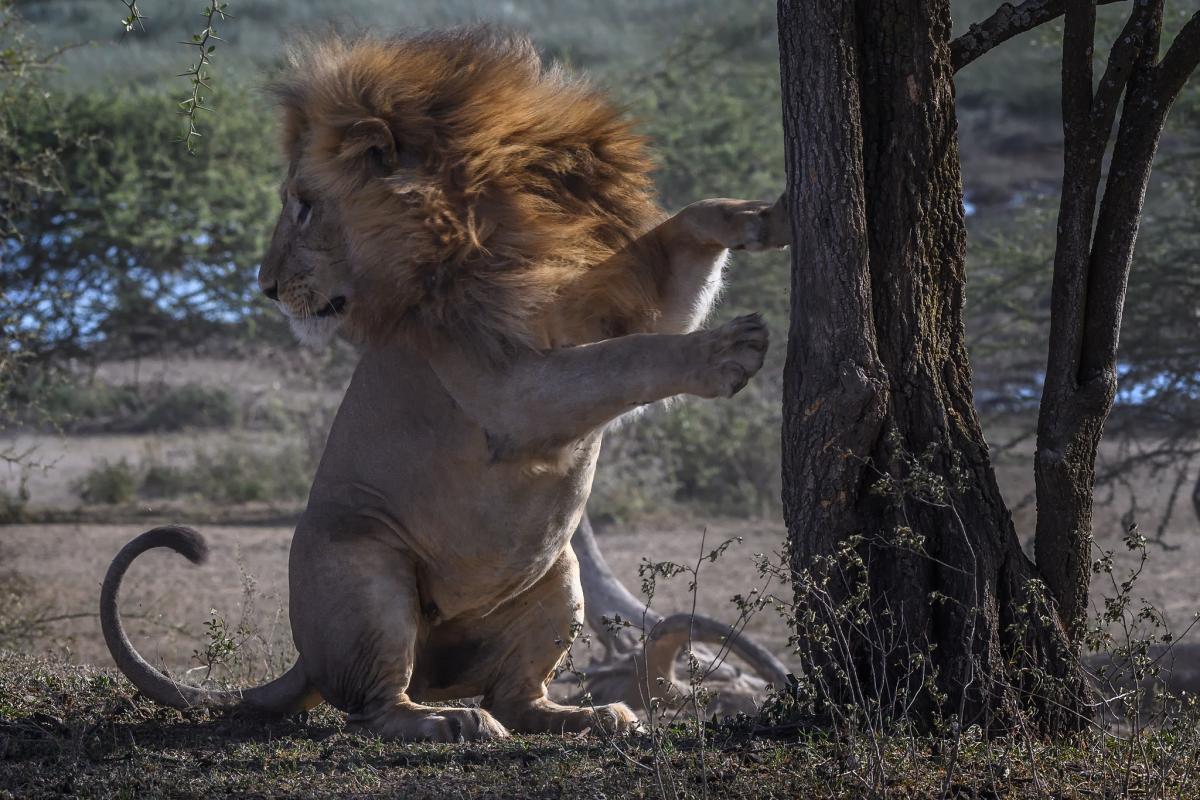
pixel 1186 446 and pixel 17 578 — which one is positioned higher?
pixel 1186 446

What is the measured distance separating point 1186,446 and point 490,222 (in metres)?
8.63

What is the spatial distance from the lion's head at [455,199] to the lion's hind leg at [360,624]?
2.34 feet

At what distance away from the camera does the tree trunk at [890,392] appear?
11.5 feet

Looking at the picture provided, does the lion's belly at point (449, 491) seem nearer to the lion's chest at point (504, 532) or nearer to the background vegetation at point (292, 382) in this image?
the lion's chest at point (504, 532)

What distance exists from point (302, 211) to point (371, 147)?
433 millimetres

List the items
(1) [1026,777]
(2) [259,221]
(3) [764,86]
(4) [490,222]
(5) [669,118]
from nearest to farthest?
(1) [1026,777] < (4) [490,222] < (2) [259,221] < (5) [669,118] < (3) [764,86]

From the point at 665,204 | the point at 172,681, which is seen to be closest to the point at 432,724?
the point at 172,681

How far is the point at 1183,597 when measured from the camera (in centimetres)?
996

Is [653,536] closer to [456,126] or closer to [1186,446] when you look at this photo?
[1186,446]

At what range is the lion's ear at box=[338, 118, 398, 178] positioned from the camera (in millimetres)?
4188

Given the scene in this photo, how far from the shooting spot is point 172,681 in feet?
15.3

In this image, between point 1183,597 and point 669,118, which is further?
point 669,118

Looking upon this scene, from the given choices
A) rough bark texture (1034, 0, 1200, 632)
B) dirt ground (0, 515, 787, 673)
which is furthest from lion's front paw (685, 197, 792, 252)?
dirt ground (0, 515, 787, 673)

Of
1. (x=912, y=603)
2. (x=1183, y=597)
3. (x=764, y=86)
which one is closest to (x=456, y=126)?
(x=912, y=603)
